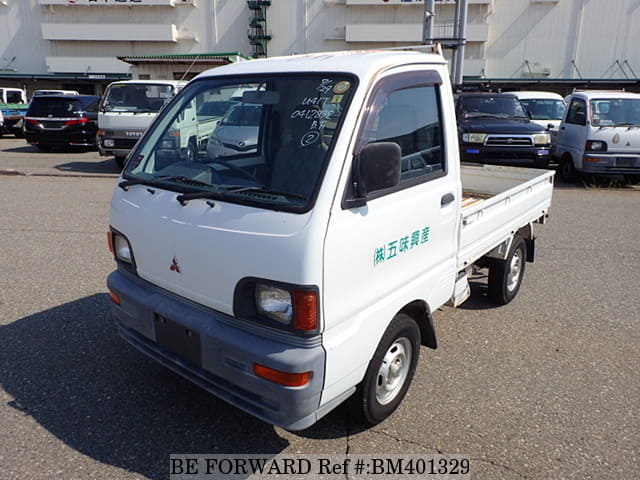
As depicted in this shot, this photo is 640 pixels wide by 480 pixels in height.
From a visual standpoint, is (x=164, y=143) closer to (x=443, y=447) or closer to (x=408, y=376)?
(x=408, y=376)

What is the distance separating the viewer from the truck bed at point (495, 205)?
3.72m

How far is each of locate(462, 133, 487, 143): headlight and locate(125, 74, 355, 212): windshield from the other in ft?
27.7

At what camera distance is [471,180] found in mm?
5773

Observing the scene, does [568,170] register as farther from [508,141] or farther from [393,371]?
[393,371]

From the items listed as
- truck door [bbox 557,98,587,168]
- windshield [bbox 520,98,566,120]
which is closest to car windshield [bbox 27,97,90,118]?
windshield [bbox 520,98,566,120]

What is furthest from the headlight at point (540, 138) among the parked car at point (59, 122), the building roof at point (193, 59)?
the parked car at point (59, 122)

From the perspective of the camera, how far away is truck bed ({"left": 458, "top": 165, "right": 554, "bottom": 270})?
3.72 m

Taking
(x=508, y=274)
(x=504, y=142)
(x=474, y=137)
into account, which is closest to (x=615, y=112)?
(x=504, y=142)

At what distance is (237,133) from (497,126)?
8.88 metres

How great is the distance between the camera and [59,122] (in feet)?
50.9

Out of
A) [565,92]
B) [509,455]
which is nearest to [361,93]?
[509,455]

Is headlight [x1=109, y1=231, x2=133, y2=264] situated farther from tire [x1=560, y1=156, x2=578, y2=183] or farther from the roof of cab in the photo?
tire [x1=560, y1=156, x2=578, y2=183]

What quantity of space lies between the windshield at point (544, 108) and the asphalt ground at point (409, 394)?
33.9ft

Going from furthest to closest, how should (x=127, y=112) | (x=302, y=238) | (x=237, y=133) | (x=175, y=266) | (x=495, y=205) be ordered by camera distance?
(x=127, y=112) → (x=495, y=205) → (x=237, y=133) → (x=175, y=266) → (x=302, y=238)
